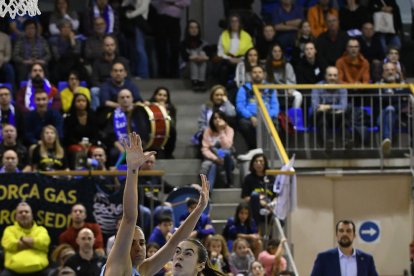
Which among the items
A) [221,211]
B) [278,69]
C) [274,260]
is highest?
[278,69]

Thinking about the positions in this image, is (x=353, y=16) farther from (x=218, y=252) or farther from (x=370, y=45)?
(x=218, y=252)

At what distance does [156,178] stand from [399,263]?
395 cm

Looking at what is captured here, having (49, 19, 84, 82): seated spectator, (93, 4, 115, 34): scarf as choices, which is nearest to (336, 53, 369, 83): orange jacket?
(93, 4, 115, 34): scarf

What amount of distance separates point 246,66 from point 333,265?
7465 millimetres

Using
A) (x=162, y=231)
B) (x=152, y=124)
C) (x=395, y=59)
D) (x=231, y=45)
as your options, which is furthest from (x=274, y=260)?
(x=231, y=45)

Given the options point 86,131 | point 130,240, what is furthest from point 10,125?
point 130,240

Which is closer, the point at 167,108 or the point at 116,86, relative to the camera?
the point at 167,108

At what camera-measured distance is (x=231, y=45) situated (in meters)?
20.7

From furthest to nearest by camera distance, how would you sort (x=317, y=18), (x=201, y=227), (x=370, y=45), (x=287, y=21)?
1. (x=317, y=18)
2. (x=287, y=21)
3. (x=370, y=45)
4. (x=201, y=227)

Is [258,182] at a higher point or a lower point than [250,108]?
lower

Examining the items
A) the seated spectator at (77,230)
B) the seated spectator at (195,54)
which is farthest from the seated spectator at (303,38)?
the seated spectator at (77,230)

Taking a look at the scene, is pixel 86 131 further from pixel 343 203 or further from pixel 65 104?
pixel 343 203

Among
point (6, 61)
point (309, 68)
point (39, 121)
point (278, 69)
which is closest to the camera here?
point (39, 121)

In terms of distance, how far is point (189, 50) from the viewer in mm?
20672
